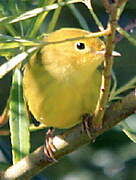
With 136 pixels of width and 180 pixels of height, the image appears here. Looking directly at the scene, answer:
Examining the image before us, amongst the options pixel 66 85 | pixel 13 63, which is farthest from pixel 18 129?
pixel 13 63

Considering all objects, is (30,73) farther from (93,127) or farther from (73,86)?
(93,127)

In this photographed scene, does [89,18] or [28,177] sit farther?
[89,18]

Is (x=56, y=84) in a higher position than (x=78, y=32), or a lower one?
lower

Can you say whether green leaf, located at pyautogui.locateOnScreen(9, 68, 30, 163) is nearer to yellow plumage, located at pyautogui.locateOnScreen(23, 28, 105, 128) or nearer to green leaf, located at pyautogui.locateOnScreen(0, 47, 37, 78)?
yellow plumage, located at pyautogui.locateOnScreen(23, 28, 105, 128)

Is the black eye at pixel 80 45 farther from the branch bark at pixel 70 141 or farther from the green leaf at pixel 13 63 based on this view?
the green leaf at pixel 13 63

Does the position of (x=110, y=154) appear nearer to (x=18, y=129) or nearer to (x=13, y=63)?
(x=18, y=129)

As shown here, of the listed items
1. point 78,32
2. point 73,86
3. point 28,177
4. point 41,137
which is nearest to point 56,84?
point 73,86

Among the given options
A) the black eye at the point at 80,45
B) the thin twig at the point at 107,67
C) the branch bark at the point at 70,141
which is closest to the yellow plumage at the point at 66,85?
the black eye at the point at 80,45
